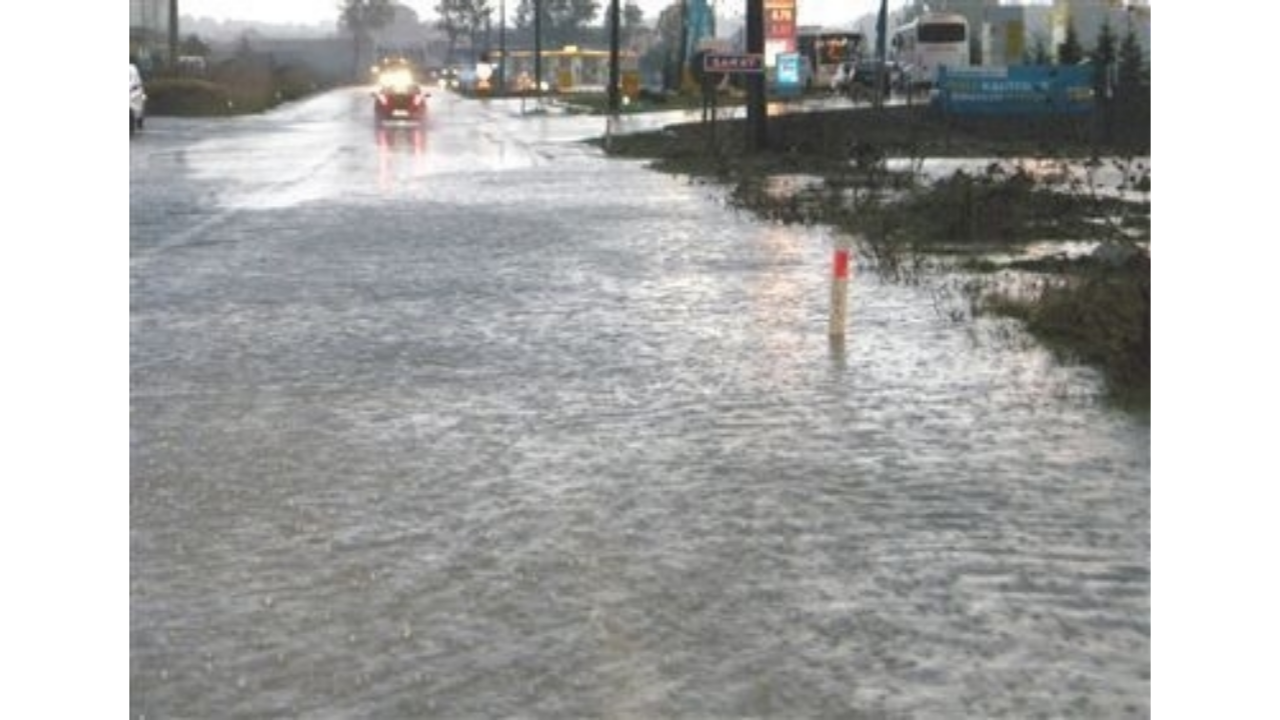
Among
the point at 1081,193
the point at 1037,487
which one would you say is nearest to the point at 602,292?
the point at 1037,487

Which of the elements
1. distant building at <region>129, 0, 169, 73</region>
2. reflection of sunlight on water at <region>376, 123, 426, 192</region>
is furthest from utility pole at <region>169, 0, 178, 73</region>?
reflection of sunlight on water at <region>376, 123, 426, 192</region>

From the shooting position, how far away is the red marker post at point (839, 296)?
12148 millimetres

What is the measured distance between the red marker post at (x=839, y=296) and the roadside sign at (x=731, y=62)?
18.3 metres

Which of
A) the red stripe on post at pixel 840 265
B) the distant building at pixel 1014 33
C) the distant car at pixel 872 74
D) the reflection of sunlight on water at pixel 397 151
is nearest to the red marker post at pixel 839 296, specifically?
the red stripe on post at pixel 840 265

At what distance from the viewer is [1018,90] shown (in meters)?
49.1

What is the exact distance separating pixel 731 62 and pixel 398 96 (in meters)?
30.5

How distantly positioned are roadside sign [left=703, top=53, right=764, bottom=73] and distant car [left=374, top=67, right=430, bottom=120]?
2944 cm

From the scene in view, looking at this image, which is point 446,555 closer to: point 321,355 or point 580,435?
point 580,435

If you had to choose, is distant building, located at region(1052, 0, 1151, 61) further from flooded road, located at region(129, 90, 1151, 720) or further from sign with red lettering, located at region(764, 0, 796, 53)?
flooded road, located at region(129, 90, 1151, 720)

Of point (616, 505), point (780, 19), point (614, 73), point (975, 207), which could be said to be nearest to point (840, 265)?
point (616, 505)

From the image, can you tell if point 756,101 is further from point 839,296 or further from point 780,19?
point 780,19

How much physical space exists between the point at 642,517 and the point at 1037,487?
75.0 inches
